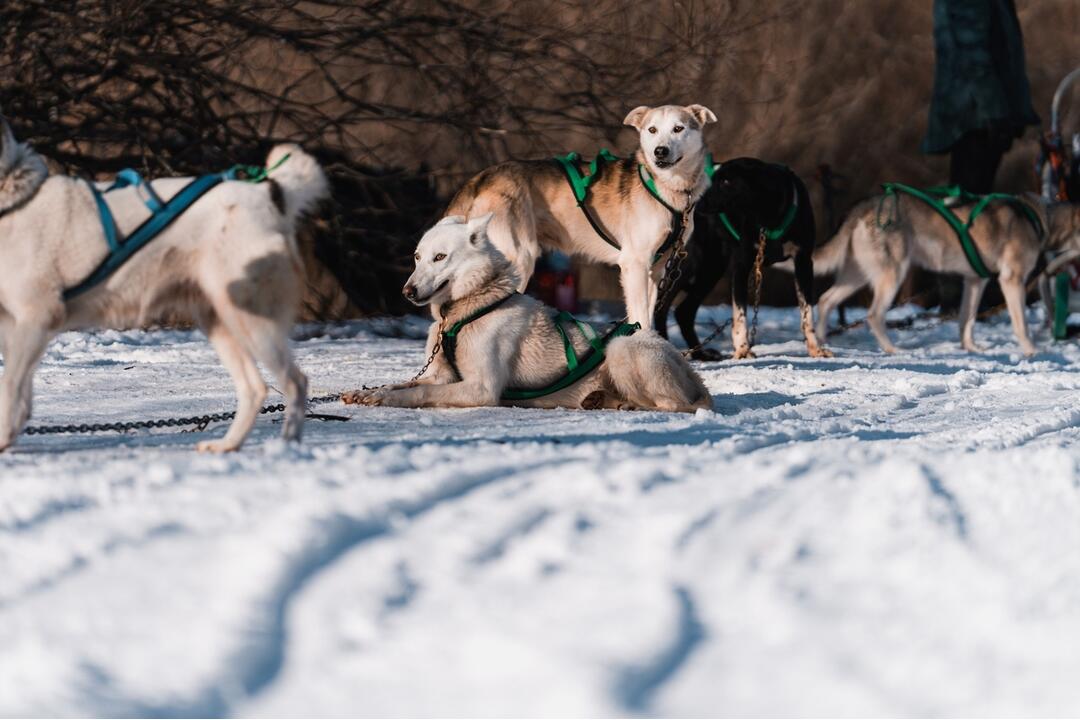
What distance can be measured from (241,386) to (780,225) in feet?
18.3

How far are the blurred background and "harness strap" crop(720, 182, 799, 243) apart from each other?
8.67 ft

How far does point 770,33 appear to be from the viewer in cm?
1302

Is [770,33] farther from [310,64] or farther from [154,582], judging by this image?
[154,582]

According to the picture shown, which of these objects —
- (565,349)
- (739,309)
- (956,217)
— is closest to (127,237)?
(565,349)

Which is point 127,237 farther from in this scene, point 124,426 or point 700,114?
point 700,114

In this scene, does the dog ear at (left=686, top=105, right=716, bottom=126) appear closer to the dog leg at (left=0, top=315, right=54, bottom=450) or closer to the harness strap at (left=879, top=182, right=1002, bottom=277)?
the harness strap at (left=879, top=182, right=1002, bottom=277)

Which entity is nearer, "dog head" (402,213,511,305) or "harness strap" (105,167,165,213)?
"harness strap" (105,167,165,213)

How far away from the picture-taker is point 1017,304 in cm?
999

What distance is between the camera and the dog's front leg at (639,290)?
7809 millimetres

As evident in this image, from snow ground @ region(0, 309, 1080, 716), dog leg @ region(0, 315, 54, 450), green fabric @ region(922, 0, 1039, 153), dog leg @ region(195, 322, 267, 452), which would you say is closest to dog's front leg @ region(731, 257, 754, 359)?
green fabric @ region(922, 0, 1039, 153)

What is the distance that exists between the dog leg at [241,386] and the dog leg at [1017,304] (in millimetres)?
6900

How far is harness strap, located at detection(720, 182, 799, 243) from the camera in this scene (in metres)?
8.89

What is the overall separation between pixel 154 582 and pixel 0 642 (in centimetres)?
34

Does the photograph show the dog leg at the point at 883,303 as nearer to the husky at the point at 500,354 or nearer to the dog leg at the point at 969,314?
the dog leg at the point at 969,314
